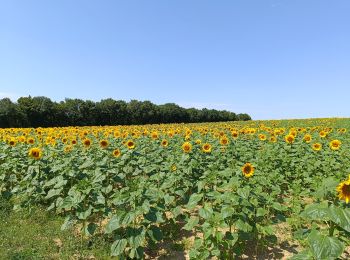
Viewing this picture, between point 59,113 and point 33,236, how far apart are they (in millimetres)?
48433

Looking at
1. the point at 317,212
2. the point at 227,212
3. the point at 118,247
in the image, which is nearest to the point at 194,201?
the point at 227,212

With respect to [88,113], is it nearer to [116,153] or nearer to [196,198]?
[116,153]

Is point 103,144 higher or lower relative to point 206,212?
higher

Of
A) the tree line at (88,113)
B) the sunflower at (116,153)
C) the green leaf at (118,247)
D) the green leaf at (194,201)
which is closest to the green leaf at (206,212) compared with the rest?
the green leaf at (194,201)

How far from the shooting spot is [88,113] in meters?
56.3

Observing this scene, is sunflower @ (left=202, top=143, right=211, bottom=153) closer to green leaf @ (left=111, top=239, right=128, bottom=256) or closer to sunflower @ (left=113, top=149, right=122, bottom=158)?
sunflower @ (left=113, top=149, right=122, bottom=158)

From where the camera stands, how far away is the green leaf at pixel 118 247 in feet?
14.8

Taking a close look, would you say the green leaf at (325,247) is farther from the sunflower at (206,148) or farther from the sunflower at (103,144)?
the sunflower at (103,144)

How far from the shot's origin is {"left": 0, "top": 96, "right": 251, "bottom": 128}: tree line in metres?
45.4

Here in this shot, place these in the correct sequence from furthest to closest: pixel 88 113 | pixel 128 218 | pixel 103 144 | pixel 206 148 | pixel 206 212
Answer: pixel 88 113
pixel 206 148
pixel 103 144
pixel 206 212
pixel 128 218

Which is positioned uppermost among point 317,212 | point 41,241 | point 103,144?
point 103,144

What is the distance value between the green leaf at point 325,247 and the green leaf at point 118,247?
2.52m

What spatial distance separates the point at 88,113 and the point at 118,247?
5370cm

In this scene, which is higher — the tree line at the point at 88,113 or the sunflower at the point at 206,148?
the tree line at the point at 88,113
